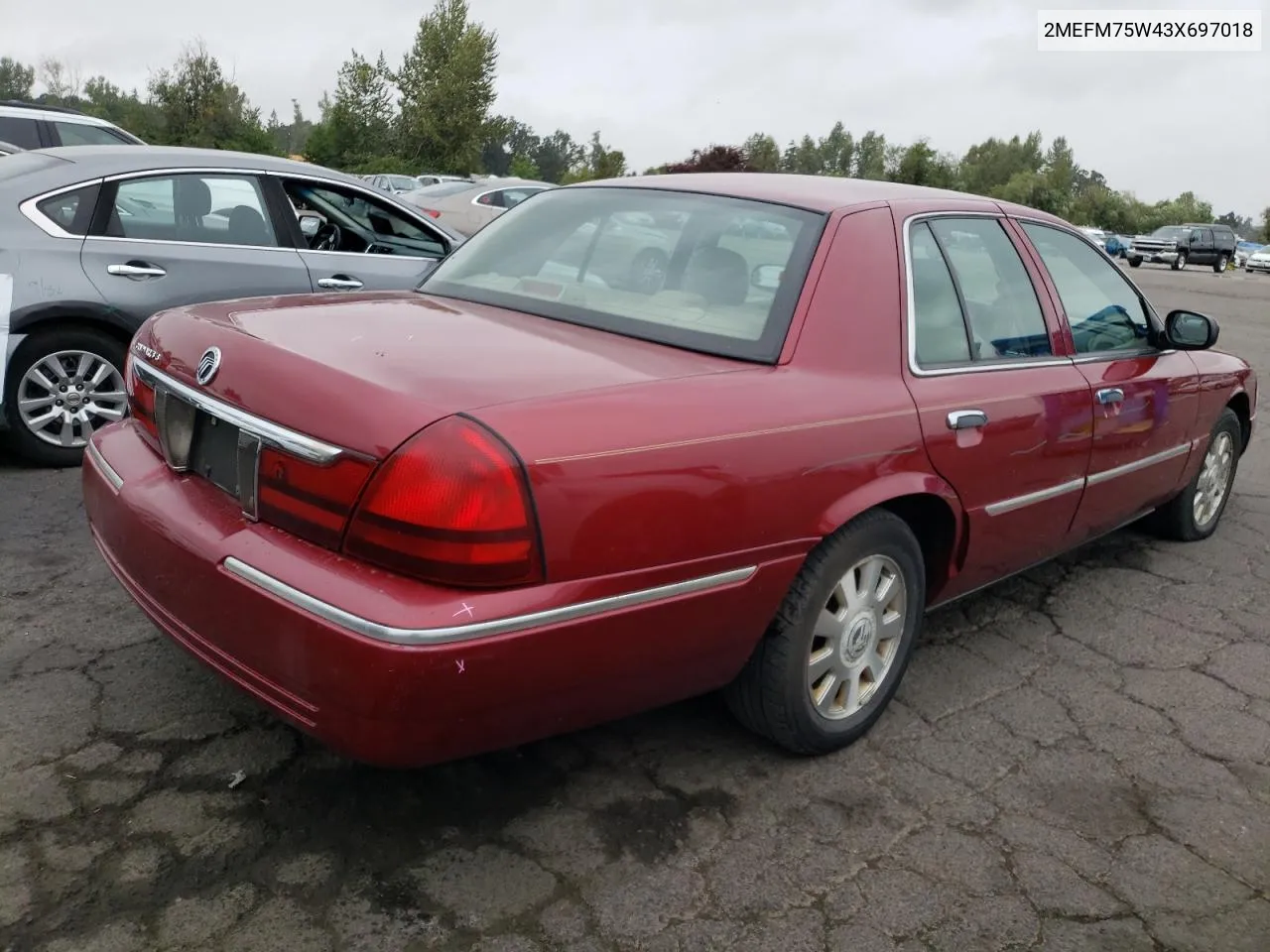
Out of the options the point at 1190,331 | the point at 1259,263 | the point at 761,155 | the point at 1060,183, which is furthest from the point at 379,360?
the point at 1060,183

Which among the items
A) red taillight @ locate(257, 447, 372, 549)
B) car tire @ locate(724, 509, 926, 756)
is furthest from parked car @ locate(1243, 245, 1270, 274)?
red taillight @ locate(257, 447, 372, 549)

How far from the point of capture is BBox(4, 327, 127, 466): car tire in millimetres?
4922

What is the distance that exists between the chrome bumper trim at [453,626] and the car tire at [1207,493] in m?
Answer: 3.39

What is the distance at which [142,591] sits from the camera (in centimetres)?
263

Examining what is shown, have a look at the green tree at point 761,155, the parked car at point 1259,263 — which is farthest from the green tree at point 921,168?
the parked car at point 1259,263

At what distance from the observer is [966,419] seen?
310 centimetres

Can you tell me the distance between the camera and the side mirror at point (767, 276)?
9.48ft

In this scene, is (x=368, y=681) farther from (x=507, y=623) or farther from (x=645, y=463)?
(x=645, y=463)

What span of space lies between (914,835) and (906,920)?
33 centimetres

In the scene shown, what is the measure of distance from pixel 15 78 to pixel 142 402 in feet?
334

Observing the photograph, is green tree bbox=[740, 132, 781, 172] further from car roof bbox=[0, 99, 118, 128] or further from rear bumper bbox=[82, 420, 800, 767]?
rear bumper bbox=[82, 420, 800, 767]

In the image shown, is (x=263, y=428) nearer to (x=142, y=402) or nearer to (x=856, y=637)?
(x=142, y=402)

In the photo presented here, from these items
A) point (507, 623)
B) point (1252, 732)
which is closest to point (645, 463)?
point (507, 623)

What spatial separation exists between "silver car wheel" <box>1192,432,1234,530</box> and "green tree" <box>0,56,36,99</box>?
3642 inches
